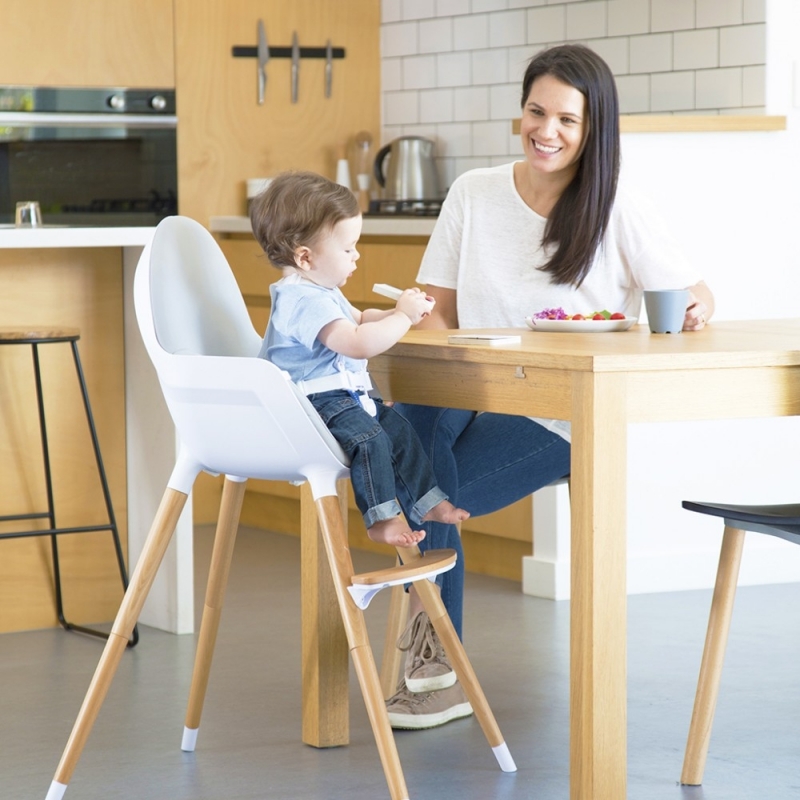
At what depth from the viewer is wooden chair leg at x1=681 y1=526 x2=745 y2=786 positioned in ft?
8.35

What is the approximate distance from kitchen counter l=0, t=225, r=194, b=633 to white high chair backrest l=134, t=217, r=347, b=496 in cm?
107

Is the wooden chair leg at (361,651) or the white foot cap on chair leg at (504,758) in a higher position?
the wooden chair leg at (361,651)

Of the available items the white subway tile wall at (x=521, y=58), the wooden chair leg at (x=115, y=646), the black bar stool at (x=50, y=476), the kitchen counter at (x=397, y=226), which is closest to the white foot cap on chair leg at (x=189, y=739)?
the wooden chair leg at (x=115, y=646)

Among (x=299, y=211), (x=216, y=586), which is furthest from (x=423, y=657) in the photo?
(x=299, y=211)

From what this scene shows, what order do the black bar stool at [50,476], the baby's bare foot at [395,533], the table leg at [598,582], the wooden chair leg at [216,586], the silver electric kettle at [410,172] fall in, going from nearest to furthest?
the table leg at [598,582], the baby's bare foot at [395,533], the wooden chair leg at [216,586], the black bar stool at [50,476], the silver electric kettle at [410,172]

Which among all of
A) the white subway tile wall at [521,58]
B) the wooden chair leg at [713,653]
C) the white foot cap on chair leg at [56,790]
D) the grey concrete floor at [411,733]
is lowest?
the grey concrete floor at [411,733]

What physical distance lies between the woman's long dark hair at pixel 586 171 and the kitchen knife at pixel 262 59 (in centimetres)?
293

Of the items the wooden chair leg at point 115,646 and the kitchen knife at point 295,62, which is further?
the kitchen knife at point 295,62

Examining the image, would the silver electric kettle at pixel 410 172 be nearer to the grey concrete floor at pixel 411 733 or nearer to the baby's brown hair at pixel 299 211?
the grey concrete floor at pixel 411 733

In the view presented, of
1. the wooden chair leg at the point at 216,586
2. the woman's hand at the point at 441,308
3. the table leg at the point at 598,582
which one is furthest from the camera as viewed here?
the woman's hand at the point at 441,308

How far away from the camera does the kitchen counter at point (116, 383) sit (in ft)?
12.5

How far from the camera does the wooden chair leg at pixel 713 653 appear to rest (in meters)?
2.54

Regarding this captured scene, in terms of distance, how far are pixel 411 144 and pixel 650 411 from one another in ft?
11.8

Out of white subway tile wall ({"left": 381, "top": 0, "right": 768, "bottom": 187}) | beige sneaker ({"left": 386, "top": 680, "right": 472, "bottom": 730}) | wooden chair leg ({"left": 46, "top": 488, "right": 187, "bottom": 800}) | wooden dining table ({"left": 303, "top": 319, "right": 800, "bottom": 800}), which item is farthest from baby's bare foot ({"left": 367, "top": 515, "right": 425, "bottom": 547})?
white subway tile wall ({"left": 381, "top": 0, "right": 768, "bottom": 187})
